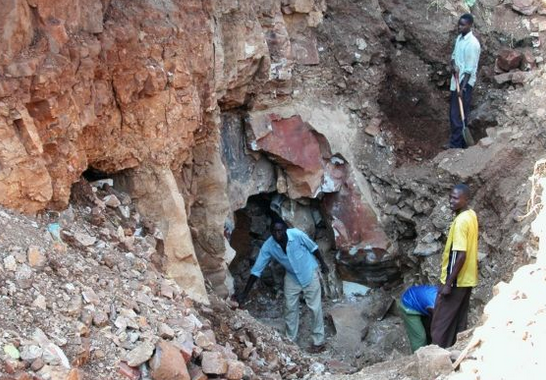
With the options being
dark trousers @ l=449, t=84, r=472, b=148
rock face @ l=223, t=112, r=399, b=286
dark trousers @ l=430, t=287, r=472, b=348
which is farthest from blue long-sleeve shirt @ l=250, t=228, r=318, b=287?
dark trousers @ l=449, t=84, r=472, b=148

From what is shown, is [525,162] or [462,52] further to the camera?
[462,52]

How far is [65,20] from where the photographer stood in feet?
15.7

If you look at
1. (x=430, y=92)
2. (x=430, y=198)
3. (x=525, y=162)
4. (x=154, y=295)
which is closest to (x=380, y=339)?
(x=430, y=198)

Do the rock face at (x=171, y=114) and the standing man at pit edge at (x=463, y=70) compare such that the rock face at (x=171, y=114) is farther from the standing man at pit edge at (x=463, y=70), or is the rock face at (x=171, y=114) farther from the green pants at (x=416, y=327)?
the green pants at (x=416, y=327)

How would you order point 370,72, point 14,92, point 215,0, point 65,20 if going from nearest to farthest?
point 14,92, point 65,20, point 215,0, point 370,72

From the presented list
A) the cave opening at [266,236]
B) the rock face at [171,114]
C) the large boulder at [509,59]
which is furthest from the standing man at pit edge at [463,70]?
the cave opening at [266,236]

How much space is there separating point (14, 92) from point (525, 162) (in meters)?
5.29

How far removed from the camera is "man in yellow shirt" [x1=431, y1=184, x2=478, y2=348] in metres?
5.51

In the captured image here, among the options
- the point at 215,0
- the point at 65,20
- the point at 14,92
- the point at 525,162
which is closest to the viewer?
the point at 14,92

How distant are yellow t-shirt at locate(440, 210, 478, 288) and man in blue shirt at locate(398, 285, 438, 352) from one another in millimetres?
785

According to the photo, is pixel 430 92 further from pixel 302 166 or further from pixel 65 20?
pixel 65 20

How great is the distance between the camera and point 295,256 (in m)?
7.43

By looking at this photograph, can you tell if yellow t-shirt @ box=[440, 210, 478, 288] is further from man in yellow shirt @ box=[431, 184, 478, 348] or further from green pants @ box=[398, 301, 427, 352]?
green pants @ box=[398, 301, 427, 352]

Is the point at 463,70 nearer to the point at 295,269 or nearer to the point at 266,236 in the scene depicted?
the point at 295,269
